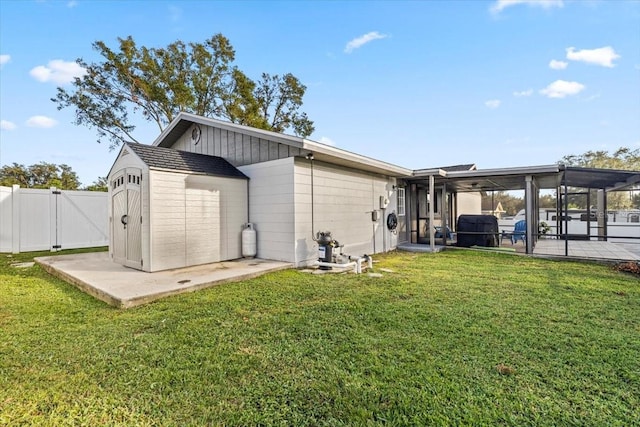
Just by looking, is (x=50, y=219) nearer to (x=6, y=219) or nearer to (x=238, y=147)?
(x=6, y=219)

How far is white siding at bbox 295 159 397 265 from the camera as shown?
663cm

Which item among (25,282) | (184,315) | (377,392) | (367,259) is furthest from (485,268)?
(25,282)

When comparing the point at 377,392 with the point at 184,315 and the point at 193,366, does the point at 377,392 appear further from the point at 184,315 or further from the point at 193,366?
the point at 184,315

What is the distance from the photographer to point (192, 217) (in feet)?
20.5

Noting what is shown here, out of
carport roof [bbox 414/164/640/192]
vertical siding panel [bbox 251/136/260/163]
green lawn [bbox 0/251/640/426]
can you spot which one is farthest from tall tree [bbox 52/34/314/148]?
green lawn [bbox 0/251/640/426]

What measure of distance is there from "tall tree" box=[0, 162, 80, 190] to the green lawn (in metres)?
Answer: 25.9

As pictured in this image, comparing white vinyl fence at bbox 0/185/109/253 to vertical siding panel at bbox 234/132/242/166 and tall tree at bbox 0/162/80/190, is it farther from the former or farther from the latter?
tall tree at bbox 0/162/80/190

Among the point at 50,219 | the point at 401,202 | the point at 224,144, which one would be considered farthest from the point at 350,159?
the point at 50,219

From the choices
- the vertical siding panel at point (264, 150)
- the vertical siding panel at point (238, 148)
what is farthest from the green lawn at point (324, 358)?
the vertical siding panel at point (238, 148)

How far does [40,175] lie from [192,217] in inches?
1105

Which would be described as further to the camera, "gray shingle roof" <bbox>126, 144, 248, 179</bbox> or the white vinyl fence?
the white vinyl fence

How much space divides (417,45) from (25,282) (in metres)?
11.9

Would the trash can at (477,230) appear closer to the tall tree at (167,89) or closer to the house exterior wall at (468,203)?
the house exterior wall at (468,203)

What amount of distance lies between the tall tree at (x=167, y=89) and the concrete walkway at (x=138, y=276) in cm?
1271
